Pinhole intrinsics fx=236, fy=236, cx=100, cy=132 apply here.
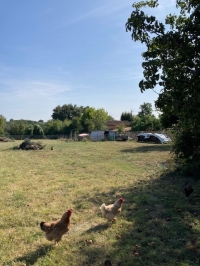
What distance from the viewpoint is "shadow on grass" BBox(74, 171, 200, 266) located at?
11.0ft

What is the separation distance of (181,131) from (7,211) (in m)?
6.82

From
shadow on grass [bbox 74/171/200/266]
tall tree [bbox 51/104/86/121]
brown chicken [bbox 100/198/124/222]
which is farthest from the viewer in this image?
tall tree [bbox 51/104/86/121]

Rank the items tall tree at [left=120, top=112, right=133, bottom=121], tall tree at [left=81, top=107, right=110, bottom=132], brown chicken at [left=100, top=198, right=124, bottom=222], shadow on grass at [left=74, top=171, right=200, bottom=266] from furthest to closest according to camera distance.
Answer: tall tree at [left=120, top=112, right=133, bottom=121]
tall tree at [left=81, top=107, right=110, bottom=132]
brown chicken at [left=100, top=198, right=124, bottom=222]
shadow on grass at [left=74, top=171, right=200, bottom=266]

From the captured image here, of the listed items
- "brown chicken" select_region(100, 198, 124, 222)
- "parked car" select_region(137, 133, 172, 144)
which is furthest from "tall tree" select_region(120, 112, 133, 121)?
"brown chicken" select_region(100, 198, 124, 222)

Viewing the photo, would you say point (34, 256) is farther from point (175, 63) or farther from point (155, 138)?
point (155, 138)

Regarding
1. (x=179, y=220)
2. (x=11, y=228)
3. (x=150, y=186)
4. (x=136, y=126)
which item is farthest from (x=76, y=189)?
(x=136, y=126)

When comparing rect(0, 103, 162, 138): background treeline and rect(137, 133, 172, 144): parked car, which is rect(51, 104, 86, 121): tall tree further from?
rect(137, 133, 172, 144): parked car

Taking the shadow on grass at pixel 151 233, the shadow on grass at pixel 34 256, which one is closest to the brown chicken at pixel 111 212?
the shadow on grass at pixel 151 233

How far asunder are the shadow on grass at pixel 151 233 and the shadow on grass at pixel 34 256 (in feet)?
1.83

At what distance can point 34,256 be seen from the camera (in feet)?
11.5

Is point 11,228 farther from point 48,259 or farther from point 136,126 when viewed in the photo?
point 136,126

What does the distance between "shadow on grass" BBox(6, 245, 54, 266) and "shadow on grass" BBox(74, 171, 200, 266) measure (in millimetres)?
558

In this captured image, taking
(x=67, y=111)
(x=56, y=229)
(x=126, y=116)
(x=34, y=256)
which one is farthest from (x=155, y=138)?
(x=67, y=111)

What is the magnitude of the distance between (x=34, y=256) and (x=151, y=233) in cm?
197
